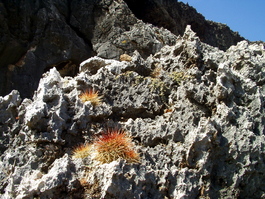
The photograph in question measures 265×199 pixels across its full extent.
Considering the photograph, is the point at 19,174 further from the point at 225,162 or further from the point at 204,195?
the point at 225,162

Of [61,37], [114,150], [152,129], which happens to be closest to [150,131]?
[152,129]

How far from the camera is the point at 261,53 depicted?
7.21 m

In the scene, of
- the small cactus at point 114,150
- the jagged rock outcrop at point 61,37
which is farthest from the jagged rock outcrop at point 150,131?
the jagged rock outcrop at point 61,37

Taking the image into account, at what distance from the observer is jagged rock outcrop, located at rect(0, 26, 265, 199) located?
170 inches

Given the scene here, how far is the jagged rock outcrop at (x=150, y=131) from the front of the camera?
170 inches

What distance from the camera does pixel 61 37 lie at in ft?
34.5

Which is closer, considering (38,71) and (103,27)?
(38,71)

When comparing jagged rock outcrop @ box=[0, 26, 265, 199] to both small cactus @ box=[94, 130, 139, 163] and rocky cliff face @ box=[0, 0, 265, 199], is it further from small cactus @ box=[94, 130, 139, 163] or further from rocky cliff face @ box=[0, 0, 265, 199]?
small cactus @ box=[94, 130, 139, 163]

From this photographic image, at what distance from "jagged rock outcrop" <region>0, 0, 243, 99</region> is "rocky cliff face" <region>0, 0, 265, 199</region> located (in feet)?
13.1

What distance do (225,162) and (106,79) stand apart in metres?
2.82

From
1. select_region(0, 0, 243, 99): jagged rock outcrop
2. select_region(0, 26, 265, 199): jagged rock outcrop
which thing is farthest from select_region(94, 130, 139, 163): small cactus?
select_region(0, 0, 243, 99): jagged rock outcrop

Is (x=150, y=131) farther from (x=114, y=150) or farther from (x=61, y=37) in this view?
(x=61, y=37)

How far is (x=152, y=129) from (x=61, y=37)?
652 cm

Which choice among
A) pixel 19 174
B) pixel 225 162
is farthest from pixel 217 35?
pixel 19 174
